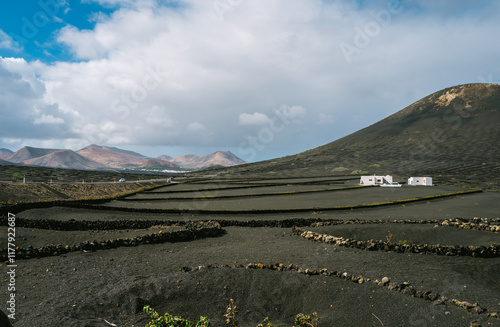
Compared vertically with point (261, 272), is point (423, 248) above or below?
below

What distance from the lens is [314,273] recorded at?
10930 millimetres

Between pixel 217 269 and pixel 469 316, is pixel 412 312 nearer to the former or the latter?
pixel 469 316

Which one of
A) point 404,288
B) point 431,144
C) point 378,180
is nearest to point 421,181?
point 378,180

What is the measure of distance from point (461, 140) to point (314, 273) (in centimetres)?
12928

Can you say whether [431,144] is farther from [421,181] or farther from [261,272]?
[261,272]

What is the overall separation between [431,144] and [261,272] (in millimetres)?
127443

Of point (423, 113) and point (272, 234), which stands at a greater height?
point (423, 113)

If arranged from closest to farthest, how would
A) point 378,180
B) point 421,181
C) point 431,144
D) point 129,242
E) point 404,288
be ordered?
point 404,288
point 129,242
point 378,180
point 421,181
point 431,144

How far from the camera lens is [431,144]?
115375mm

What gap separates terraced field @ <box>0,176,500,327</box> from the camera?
8.71 metres

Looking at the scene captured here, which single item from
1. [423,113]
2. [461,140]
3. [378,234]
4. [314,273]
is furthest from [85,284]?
[423,113]

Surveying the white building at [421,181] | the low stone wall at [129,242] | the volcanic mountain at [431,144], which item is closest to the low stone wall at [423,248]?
the low stone wall at [129,242]

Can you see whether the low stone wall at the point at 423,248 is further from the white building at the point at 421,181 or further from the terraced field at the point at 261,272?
the white building at the point at 421,181

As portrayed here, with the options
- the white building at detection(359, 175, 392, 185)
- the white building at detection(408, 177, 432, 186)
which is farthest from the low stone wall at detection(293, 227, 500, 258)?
the white building at detection(408, 177, 432, 186)
